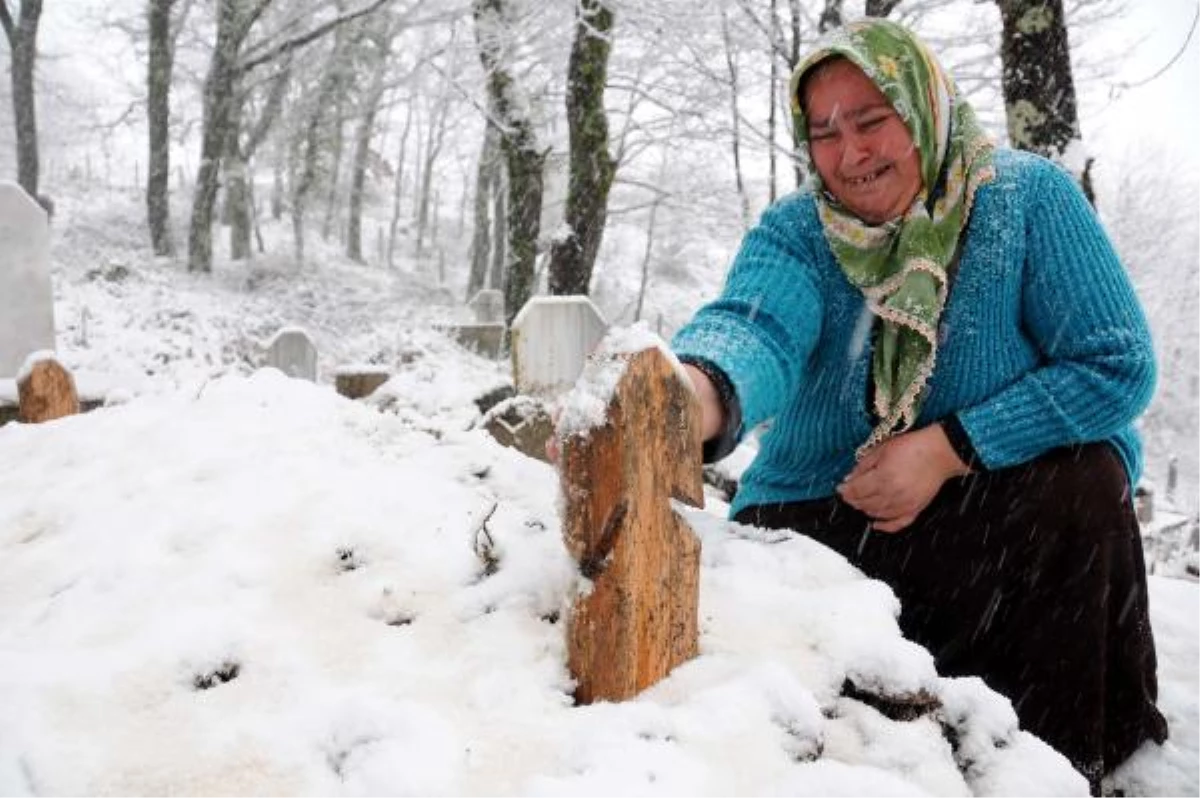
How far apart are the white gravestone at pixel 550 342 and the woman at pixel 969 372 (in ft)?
11.6

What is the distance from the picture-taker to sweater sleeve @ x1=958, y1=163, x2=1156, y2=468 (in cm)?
178

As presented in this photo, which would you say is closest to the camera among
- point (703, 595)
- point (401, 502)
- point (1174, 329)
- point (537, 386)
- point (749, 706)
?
point (749, 706)

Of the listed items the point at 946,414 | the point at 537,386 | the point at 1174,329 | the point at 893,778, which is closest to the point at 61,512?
the point at 893,778

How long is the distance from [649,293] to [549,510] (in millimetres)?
33065

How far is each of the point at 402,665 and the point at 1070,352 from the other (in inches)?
62.3

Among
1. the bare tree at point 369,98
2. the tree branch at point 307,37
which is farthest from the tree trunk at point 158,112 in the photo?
the bare tree at point 369,98

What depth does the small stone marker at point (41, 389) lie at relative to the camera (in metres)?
3.17

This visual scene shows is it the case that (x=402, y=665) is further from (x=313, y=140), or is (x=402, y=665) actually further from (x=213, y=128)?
(x=313, y=140)

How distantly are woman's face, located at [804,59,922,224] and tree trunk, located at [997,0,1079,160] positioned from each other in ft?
9.86

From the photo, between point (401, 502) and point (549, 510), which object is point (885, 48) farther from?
point (401, 502)

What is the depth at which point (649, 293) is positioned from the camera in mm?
34500

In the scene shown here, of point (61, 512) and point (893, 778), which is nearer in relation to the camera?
point (893, 778)

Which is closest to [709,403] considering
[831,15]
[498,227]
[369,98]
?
[831,15]

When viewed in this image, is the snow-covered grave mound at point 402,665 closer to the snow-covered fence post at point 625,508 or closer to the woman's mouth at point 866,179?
the snow-covered fence post at point 625,508
